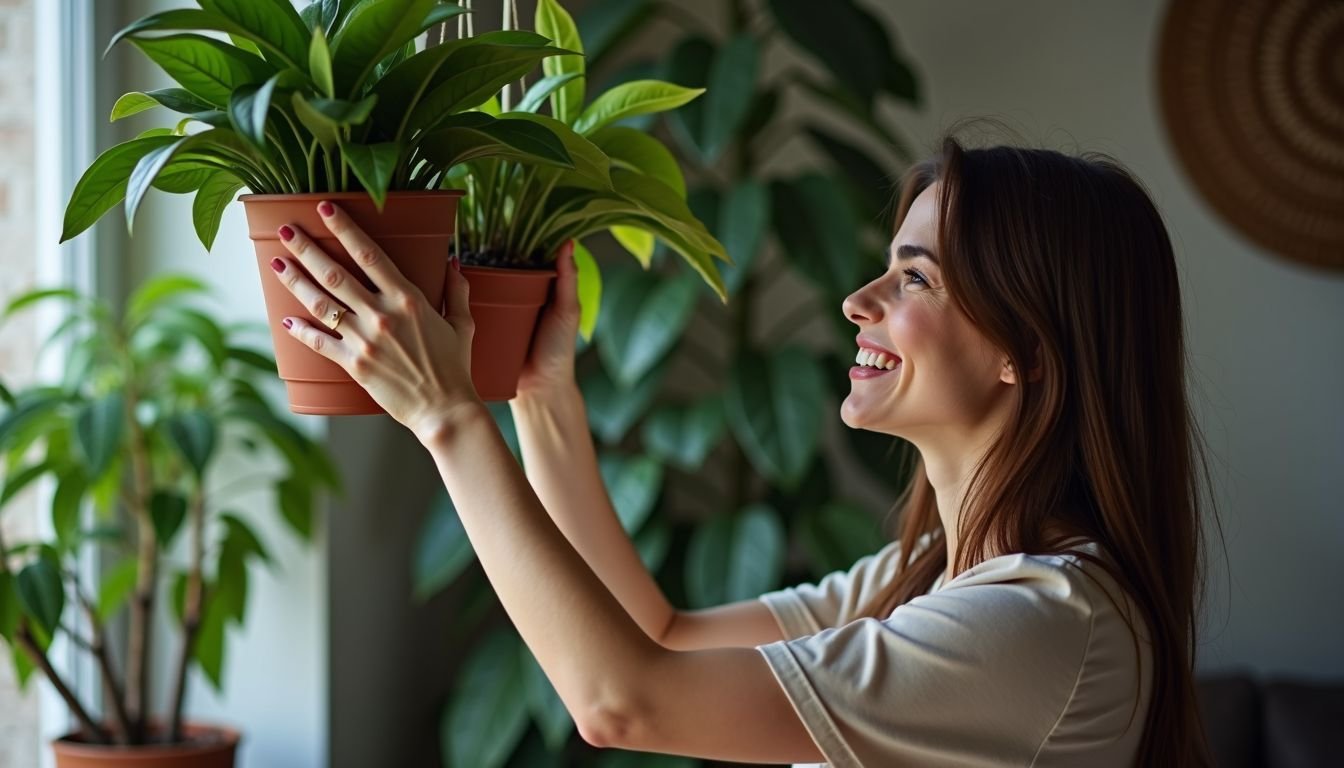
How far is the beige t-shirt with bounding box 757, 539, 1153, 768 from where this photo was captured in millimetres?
981

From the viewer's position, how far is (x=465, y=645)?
2.80m

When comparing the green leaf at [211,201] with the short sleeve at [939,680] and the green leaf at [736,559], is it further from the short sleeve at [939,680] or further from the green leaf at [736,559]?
the green leaf at [736,559]

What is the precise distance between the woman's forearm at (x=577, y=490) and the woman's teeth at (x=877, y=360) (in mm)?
276

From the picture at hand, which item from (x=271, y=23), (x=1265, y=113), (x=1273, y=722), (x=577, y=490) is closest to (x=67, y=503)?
(x=577, y=490)

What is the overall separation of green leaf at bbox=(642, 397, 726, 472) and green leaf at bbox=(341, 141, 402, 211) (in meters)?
1.49

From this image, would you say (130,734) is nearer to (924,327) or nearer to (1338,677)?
(924,327)

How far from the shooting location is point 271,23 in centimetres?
82

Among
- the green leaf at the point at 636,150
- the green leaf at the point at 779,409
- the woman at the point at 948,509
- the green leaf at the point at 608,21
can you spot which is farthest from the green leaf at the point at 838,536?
the green leaf at the point at 636,150

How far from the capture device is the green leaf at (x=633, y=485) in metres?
2.29

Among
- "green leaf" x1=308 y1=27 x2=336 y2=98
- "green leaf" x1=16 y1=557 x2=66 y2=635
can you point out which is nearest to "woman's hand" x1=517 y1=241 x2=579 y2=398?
"green leaf" x1=308 y1=27 x2=336 y2=98

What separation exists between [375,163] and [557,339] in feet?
1.36

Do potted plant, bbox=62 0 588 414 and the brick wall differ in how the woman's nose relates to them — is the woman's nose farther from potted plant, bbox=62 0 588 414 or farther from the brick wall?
the brick wall

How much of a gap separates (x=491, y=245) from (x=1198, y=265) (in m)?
2.36

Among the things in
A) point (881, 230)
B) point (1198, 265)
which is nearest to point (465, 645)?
point (881, 230)
